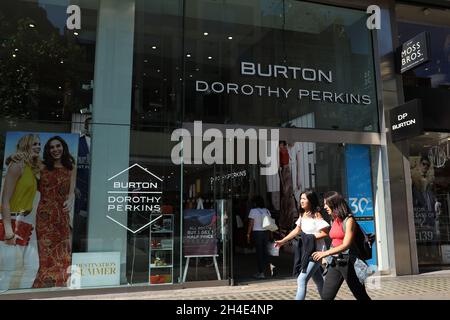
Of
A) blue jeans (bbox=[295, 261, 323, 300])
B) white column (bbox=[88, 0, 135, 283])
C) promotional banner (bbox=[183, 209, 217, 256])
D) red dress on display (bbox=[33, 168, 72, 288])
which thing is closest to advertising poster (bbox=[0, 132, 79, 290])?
red dress on display (bbox=[33, 168, 72, 288])

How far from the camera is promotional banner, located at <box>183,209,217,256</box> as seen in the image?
873 centimetres

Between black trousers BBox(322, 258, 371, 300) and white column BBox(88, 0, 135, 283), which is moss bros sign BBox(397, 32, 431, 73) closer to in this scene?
white column BBox(88, 0, 135, 283)

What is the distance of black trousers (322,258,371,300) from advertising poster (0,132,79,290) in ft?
16.2

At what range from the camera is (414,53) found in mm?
10125

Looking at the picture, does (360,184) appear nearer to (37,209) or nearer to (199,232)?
(199,232)

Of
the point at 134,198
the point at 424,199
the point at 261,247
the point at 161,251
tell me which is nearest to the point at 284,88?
the point at 261,247

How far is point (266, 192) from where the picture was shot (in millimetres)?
14648

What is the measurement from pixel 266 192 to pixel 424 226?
500cm

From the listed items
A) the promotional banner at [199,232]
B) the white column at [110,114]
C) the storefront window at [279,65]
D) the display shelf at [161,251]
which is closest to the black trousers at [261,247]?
the promotional banner at [199,232]

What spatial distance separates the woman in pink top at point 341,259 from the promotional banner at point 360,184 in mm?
5477

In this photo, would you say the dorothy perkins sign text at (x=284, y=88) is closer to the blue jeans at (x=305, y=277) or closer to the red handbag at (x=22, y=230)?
the red handbag at (x=22, y=230)

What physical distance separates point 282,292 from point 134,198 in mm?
3274

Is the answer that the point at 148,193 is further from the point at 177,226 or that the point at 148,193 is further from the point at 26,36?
the point at 26,36
